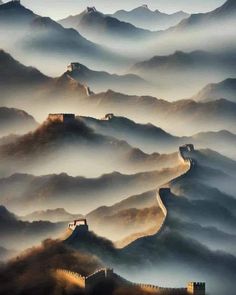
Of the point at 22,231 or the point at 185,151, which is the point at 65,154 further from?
→ the point at 22,231

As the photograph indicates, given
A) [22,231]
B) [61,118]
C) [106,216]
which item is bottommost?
[22,231]

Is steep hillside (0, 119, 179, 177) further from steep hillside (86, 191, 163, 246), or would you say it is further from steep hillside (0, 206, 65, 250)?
steep hillside (0, 206, 65, 250)

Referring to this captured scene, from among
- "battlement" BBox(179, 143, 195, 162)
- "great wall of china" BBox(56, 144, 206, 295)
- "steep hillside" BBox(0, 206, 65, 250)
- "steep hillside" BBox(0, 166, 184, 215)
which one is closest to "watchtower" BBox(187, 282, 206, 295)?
"great wall of china" BBox(56, 144, 206, 295)

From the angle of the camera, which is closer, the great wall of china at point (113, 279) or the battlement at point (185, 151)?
the great wall of china at point (113, 279)

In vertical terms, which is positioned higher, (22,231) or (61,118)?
(61,118)

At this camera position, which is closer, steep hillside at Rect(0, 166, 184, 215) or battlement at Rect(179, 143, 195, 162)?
steep hillside at Rect(0, 166, 184, 215)

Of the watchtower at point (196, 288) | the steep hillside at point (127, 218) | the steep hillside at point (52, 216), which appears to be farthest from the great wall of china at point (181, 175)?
the watchtower at point (196, 288)

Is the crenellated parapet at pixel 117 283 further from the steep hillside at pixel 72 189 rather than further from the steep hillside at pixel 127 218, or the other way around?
the steep hillside at pixel 72 189

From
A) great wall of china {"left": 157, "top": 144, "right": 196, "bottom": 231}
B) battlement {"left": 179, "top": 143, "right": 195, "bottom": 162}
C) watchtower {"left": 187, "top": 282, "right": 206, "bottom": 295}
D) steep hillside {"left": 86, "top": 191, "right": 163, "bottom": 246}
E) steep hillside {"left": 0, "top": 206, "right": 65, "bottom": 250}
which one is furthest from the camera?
battlement {"left": 179, "top": 143, "right": 195, "bottom": 162}

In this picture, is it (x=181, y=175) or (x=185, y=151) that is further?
(x=185, y=151)

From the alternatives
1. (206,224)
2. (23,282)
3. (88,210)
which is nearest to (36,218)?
(88,210)

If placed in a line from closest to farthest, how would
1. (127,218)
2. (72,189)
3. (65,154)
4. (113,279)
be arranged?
(113,279)
(127,218)
(72,189)
(65,154)

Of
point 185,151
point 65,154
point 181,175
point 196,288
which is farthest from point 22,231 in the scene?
point 196,288
